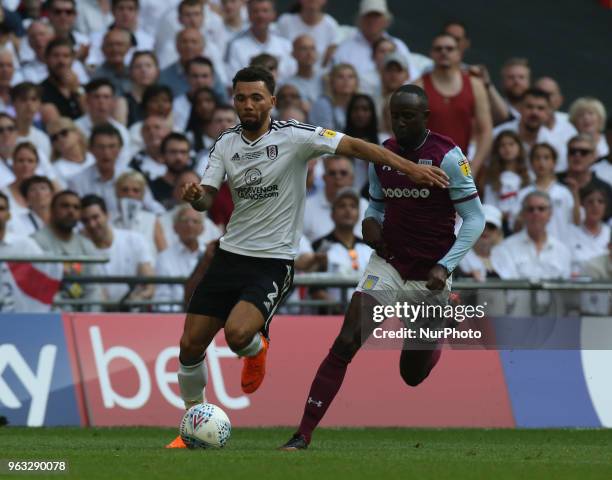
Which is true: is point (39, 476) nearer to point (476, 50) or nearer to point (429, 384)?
point (429, 384)

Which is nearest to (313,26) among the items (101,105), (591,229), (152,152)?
(152,152)

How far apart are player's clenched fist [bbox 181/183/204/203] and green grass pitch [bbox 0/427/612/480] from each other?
1.69m

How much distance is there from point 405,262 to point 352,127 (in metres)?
5.68

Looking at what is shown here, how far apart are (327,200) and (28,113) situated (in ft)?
11.0

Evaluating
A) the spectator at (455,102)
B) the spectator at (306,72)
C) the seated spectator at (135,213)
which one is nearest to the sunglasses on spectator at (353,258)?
the spectator at (455,102)

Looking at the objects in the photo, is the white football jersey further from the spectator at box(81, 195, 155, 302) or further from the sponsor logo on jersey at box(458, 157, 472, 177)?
the spectator at box(81, 195, 155, 302)

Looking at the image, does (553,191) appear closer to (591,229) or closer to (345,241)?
(591,229)

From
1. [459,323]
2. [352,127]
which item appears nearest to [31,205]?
[352,127]

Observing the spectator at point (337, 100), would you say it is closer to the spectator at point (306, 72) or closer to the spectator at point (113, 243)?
the spectator at point (306, 72)

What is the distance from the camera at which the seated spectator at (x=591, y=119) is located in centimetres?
1861

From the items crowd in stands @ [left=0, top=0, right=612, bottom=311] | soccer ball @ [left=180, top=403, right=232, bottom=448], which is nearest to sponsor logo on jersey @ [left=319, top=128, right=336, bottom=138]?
soccer ball @ [left=180, top=403, right=232, bottom=448]

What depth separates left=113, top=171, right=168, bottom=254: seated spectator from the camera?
630 inches

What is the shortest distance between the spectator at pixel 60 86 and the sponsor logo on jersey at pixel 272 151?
6608 mm

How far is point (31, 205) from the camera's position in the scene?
51.0ft
